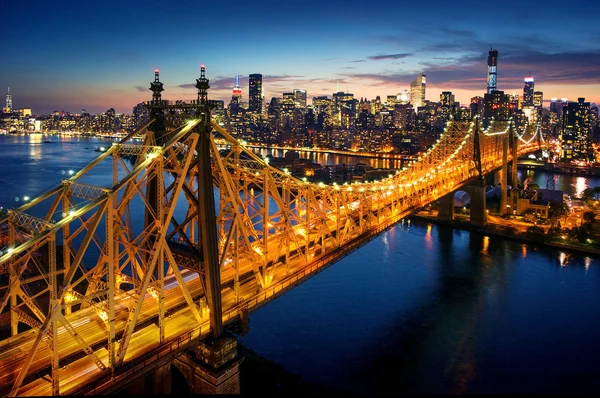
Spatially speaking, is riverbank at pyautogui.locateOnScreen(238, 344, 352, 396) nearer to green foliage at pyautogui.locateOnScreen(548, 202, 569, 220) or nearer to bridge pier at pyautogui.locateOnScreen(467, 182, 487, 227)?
bridge pier at pyautogui.locateOnScreen(467, 182, 487, 227)

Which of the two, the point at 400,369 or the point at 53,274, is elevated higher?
the point at 53,274

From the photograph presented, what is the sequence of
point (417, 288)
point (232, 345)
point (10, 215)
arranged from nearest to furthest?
point (10, 215) → point (232, 345) → point (417, 288)

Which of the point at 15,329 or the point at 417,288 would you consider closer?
the point at 15,329

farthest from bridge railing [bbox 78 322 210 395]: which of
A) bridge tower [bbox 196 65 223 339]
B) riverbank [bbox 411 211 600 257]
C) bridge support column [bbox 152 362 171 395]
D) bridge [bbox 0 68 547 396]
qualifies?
riverbank [bbox 411 211 600 257]

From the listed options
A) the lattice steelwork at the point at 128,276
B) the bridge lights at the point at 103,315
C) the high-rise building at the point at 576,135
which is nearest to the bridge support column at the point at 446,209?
the lattice steelwork at the point at 128,276

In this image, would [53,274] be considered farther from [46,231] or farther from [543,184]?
[543,184]

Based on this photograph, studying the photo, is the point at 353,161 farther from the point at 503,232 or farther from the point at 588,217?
the point at 503,232

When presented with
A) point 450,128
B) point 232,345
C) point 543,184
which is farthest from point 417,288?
point 543,184

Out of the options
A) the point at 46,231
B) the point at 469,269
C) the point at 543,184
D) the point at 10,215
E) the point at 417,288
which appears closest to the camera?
the point at 46,231
